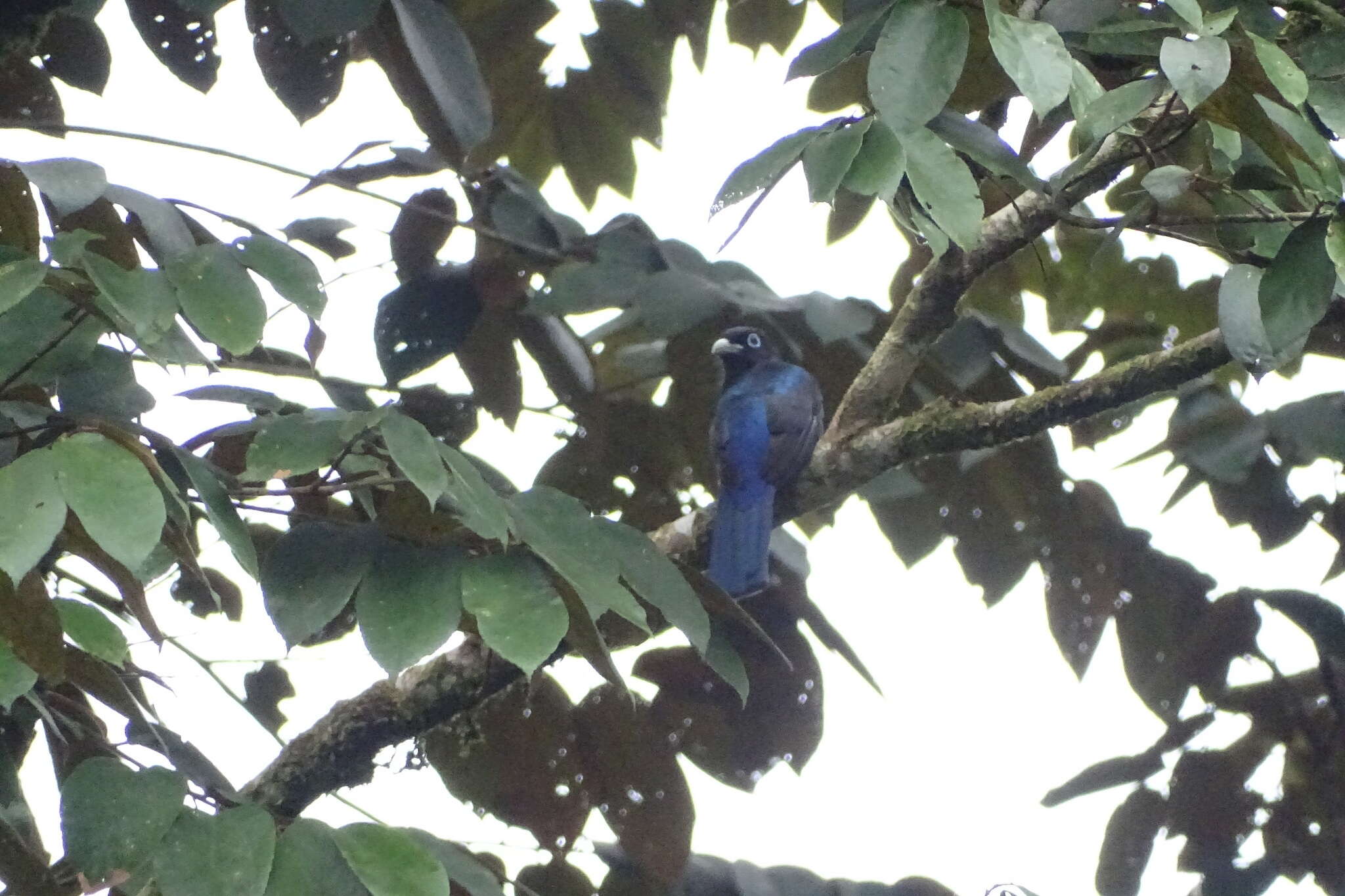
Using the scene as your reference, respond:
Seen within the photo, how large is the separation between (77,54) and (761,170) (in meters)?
1.61

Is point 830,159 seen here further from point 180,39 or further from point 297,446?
point 180,39

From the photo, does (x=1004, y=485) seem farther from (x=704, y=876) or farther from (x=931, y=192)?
(x=931, y=192)

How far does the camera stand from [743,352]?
423 centimetres

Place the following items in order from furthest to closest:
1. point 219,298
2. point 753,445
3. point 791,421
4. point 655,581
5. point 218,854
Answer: point 791,421, point 753,445, point 655,581, point 219,298, point 218,854

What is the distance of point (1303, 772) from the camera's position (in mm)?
2648

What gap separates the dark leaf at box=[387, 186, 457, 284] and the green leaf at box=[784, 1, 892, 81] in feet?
3.83

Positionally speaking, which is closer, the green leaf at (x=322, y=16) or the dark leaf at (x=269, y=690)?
the green leaf at (x=322, y=16)

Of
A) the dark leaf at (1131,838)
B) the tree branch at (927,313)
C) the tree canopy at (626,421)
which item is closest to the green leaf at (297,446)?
the tree canopy at (626,421)

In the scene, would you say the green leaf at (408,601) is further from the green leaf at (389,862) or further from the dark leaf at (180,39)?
the dark leaf at (180,39)

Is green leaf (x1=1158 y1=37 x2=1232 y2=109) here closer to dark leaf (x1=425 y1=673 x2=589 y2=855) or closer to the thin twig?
the thin twig

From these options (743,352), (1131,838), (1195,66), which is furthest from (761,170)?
(743,352)

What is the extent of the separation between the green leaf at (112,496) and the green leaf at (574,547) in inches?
18.4

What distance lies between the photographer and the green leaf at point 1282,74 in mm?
1477

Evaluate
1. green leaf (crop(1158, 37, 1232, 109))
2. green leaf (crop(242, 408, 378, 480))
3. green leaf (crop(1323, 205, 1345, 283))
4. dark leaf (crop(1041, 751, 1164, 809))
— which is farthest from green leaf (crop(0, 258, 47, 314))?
dark leaf (crop(1041, 751, 1164, 809))
